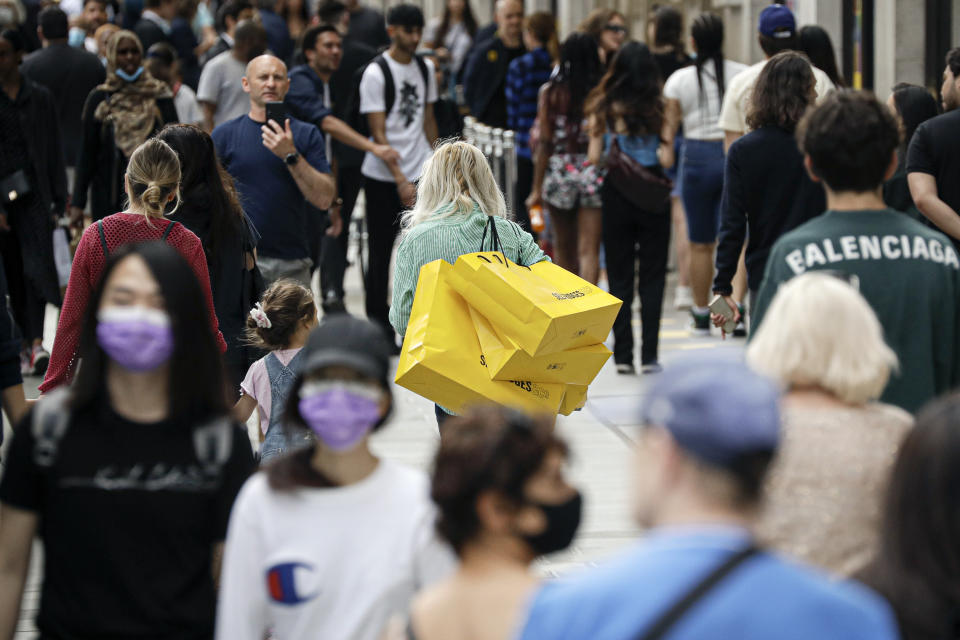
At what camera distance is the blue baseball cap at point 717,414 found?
2162 mm

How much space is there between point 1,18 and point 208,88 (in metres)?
2.16

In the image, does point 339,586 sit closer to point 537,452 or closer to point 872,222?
point 537,452

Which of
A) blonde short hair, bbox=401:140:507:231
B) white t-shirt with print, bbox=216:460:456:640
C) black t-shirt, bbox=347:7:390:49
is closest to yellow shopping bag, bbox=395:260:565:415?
blonde short hair, bbox=401:140:507:231

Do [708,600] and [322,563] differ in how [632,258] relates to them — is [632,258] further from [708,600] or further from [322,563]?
[708,600]

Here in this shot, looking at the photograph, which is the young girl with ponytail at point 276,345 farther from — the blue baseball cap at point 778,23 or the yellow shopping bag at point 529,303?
the blue baseball cap at point 778,23

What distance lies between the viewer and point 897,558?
105 inches

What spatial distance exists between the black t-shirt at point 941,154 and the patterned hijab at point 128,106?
4.26 m

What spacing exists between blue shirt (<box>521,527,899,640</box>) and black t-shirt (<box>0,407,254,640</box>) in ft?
4.08

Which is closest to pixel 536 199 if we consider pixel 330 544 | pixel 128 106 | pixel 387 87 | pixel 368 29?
pixel 387 87

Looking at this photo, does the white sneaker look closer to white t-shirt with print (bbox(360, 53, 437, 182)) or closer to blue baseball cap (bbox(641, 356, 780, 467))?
white t-shirt with print (bbox(360, 53, 437, 182))

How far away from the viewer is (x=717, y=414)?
7.11ft

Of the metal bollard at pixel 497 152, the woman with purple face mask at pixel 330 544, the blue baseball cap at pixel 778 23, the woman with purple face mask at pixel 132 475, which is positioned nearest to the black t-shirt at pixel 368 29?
the metal bollard at pixel 497 152

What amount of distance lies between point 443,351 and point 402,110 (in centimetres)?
495

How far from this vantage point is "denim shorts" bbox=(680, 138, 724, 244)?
10094mm
